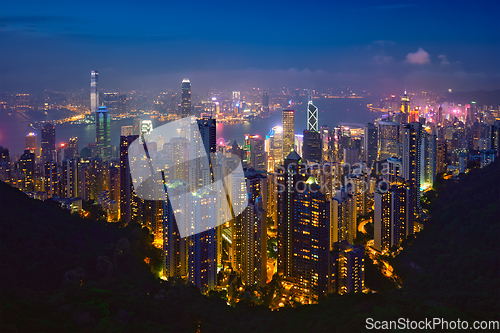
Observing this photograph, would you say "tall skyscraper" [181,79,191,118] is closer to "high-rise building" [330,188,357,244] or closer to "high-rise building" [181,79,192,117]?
"high-rise building" [181,79,192,117]

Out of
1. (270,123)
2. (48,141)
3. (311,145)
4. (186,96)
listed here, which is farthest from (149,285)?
(270,123)

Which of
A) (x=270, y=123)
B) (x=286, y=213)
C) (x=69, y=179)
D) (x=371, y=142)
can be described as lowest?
(x=286, y=213)

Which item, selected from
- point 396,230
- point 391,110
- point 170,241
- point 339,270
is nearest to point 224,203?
point 170,241

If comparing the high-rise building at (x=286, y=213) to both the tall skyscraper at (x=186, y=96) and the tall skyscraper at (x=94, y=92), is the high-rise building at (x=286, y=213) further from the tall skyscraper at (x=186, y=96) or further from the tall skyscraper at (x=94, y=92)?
the tall skyscraper at (x=186, y=96)

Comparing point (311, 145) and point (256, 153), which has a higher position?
point (311, 145)

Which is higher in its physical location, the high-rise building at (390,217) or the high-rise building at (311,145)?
the high-rise building at (311,145)

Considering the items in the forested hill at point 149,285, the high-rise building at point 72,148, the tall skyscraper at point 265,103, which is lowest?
the forested hill at point 149,285

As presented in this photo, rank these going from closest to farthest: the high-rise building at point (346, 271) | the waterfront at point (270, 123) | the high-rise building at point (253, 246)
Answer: the high-rise building at point (346, 271) → the high-rise building at point (253, 246) → the waterfront at point (270, 123)

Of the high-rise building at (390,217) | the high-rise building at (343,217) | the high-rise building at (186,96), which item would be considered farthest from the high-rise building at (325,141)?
the high-rise building at (390,217)

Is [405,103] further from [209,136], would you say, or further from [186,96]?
[209,136]
